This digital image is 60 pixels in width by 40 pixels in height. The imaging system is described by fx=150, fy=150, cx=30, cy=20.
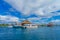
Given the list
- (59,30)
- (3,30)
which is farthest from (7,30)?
(59,30)

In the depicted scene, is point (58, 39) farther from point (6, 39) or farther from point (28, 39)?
point (6, 39)

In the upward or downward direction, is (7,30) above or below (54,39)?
above

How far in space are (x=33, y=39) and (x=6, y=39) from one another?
0.69 m

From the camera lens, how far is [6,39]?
3715 millimetres

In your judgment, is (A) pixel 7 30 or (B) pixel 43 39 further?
(A) pixel 7 30

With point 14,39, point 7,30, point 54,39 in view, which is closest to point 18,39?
point 14,39

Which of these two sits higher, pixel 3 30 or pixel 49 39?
pixel 3 30

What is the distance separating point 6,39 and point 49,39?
3.48 ft

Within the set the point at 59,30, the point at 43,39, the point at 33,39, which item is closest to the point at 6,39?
the point at 33,39

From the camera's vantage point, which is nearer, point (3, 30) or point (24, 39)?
point (24, 39)

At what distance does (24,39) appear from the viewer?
3.69 m

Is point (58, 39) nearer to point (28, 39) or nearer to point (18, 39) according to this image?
point (28, 39)

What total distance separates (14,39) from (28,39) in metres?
0.34

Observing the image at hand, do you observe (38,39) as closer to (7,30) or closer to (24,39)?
(24,39)
